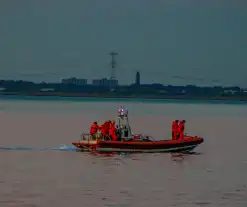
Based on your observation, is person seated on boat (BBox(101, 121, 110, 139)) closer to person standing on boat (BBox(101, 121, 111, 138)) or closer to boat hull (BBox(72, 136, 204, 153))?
person standing on boat (BBox(101, 121, 111, 138))

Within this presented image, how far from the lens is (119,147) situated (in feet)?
192

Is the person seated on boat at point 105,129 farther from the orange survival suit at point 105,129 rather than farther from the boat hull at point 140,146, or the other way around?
the boat hull at point 140,146

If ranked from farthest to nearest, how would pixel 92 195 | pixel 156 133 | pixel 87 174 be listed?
pixel 156 133 → pixel 87 174 → pixel 92 195

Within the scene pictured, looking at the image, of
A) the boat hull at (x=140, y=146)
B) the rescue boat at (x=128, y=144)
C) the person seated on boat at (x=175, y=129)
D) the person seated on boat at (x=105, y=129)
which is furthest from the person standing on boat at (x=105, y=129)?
the person seated on boat at (x=175, y=129)

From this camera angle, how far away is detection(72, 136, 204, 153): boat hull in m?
58.5

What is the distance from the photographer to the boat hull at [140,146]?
2302 inches

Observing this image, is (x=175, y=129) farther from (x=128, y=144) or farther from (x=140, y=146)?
(x=128, y=144)

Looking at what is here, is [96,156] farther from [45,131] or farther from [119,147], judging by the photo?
[45,131]

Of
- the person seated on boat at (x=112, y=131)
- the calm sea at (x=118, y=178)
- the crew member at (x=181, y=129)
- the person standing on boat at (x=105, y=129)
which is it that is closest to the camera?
the calm sea at (x=118, y=178)

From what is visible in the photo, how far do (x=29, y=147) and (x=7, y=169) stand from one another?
1645cm

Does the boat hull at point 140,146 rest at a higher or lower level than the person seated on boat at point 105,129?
lower

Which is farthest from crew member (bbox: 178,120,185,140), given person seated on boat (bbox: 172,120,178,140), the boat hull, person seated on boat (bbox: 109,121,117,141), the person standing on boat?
the person standing on boat

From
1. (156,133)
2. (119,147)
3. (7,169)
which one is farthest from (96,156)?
(156,133)

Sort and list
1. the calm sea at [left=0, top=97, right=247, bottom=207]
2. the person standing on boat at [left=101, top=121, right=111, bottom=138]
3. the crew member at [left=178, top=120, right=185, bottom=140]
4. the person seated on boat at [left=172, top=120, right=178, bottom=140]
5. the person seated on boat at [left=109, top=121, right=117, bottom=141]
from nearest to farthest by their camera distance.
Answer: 1. the calm sea at [left=0, top=97, right=247, bottom=207]
2. the person seated on boat at [left=109, top=121, right=117, bottom=141]
3. the person standing on boat at [left=101, top=121, right=111, bottom=138]
4. the crew member at [left=178, top=120, right=185, bottom=140]
5. the person seated on boat at [left=172, top=120, right=178, bottom=140]
